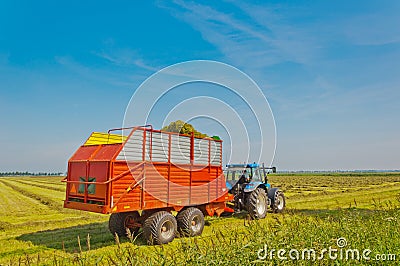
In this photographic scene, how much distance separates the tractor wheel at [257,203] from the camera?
12.3 metres

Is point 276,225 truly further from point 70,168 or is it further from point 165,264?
point 70,168

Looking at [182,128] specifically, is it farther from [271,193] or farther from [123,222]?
[271,193]

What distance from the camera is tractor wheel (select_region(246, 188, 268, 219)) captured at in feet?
40.3

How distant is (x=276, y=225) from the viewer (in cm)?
513

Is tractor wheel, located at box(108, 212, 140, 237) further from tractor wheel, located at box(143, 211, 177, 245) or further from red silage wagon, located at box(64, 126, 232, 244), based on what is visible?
tractor wheel, located at box(143, 211, 177, 245)

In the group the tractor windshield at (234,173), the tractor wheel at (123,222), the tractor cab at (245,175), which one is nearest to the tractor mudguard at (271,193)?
the tractor cab at (245,175)

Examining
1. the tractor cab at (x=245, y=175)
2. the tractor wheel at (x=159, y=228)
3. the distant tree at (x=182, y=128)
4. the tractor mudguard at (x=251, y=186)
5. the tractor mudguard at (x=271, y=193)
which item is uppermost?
the distant tree at (x=182, y=128)

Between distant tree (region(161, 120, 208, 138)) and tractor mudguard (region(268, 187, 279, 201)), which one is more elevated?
distant tree (region(161, 120, 208, 138))

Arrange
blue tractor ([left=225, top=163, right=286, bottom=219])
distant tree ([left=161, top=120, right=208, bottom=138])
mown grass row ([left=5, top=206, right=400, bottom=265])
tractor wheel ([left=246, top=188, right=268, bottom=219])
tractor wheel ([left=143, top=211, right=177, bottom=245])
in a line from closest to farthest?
mown grass row ([left=5, top=206, right=400, bottom=265]) → tractor wheel ([left=143, top=211, right=177, bottom=245]) → distant tree ([left=161, top=120, right=208, bottom=138]) → tractor wheel ([left=246, top=188, right=268, bottom=219]) → blue tractor ([left=225, top=163, right=286, bottom=219])

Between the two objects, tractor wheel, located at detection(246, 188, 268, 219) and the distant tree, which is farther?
tractor wheel, located at detection(246, 188, 268, 219)

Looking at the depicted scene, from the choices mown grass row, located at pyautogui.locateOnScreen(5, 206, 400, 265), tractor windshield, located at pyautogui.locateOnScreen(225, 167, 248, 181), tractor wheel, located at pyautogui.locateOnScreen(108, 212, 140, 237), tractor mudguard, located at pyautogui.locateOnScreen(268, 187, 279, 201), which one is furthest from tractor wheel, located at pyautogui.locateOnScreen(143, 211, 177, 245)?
tractor mudguard, located at pyautogui.locateOnScreen(268, 187, 279, 201)

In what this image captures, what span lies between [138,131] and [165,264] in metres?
4.82

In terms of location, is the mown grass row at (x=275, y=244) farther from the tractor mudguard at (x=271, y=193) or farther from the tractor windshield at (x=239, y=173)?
the tractor mudguard at (x=271, y=193)

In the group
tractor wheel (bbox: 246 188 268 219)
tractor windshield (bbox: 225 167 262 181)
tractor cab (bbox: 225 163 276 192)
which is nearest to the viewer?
tractor wheel (bbox: 246 188 268 219)
